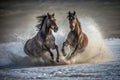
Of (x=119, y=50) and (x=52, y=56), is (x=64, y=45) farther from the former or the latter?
(x=119, y=50)

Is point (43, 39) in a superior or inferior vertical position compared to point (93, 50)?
superior

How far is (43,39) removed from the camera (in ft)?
19.9

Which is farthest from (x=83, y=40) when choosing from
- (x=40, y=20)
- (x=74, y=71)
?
(x=40, y=20)

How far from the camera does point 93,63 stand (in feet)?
19.6

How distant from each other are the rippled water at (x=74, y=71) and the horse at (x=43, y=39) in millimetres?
223

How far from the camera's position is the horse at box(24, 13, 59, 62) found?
5992 mm

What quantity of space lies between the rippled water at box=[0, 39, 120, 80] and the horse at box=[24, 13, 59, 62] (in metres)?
0.22

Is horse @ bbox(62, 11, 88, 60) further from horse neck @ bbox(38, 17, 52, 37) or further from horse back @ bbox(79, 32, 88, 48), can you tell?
horse neck @ bbox(38, 17, 52, 37)

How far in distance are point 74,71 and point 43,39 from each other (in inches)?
27.9

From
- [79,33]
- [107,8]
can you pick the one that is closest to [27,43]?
[79,33]

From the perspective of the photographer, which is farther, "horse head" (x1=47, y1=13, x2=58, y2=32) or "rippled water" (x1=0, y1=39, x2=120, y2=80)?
"horse head" (x1=47, y1=13, x2=58, y2=32)

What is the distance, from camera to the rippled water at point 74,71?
5844mm

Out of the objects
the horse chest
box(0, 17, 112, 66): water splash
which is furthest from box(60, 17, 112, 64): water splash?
the horse chest

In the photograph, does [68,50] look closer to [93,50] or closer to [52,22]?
[93,50]
